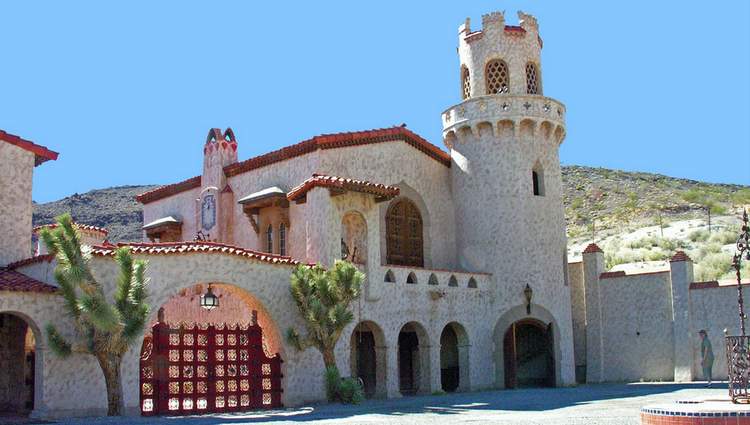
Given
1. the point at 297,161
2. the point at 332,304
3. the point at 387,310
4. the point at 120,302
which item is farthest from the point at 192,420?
the point at 297,161

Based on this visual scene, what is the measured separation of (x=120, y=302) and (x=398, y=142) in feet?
40.0

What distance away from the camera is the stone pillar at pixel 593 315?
97.6ft

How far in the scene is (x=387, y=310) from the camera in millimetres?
24375

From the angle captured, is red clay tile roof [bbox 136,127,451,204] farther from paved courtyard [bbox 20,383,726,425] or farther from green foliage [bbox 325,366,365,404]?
paved courtyard [bbox 20,383,726,425]

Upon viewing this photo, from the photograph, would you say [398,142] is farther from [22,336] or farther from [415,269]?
[22,336]

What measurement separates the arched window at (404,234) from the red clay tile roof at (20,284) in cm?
1142

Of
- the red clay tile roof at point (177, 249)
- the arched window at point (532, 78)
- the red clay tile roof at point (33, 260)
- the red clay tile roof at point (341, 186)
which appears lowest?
the red clay tile roof at point (33, 260)

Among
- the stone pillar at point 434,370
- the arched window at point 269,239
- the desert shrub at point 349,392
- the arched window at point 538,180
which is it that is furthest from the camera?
the arched window at point 538,180

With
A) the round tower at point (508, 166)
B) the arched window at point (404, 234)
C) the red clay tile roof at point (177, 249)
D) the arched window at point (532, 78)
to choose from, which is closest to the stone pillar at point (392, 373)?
the arched window at point (404, 234)

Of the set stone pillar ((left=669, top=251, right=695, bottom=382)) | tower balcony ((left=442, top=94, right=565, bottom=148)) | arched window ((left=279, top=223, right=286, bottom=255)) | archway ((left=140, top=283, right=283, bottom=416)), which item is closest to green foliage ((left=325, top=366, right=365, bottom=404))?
archway ((left=140, top=283, right=283, bottom=416))

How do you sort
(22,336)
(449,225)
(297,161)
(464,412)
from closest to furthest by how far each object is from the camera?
(464,412)
(22,336)
(297,161)
(449,225)

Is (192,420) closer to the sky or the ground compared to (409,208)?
closer to the ground

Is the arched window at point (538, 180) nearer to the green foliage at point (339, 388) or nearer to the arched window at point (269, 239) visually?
the arched window at point (269, 239)

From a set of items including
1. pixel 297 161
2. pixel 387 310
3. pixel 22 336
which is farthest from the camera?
pixel 297 161
